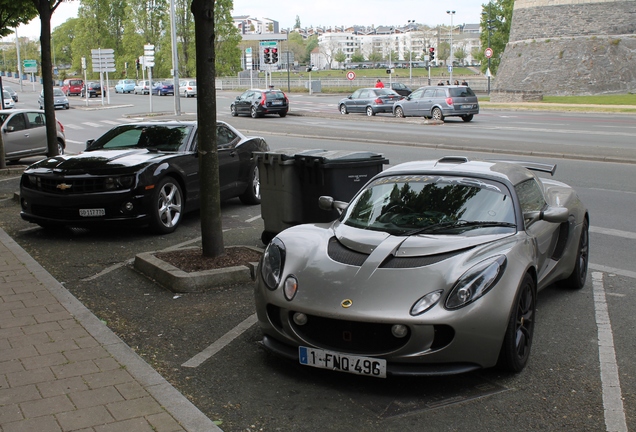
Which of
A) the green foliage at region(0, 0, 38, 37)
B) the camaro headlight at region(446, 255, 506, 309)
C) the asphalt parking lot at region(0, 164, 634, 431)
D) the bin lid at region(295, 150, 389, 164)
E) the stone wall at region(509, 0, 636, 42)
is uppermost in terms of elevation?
the stone wall at region(509, 0, 636, 42)

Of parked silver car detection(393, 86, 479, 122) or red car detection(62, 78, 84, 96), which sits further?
red car detection(62, 78, 84, 96)

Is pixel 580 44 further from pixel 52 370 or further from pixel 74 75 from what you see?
pixel 74 75

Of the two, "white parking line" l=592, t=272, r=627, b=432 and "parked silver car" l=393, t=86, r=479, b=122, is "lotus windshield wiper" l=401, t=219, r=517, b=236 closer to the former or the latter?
"white parking line" l=592, t=272, r=627, b=432

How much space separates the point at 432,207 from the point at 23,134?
16657mm

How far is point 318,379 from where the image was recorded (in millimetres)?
4941

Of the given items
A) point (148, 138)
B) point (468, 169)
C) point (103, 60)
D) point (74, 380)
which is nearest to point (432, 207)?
point (468, 169)

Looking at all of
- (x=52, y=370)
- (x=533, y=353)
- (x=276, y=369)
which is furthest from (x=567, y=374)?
(x=52, y=370)

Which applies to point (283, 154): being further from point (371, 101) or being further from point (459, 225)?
point (371, 101)

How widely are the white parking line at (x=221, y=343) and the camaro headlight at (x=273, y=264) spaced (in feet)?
2.42

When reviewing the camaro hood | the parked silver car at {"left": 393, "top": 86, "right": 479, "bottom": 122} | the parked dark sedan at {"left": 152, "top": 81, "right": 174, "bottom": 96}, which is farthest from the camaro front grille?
the parked dark sedan at {"left": 152, "top": 81, "right": 174, "bottom": 96}

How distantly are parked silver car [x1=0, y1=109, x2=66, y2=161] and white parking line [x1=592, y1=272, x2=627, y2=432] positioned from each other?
16.1 metres

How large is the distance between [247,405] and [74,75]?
143m

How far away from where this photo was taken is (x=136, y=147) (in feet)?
34.9

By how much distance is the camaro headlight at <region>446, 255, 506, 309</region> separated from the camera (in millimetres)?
4605
